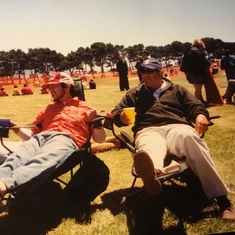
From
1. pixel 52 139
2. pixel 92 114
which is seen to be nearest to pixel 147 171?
pixel 52 139

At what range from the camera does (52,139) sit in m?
2.69

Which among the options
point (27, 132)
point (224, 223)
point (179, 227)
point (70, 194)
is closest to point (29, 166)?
point (70, 194)

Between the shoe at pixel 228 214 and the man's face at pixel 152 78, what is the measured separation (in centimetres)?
136

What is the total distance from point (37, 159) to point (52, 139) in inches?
16.9

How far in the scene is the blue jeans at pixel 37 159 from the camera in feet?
7.00

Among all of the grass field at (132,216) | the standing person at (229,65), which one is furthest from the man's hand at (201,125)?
the standing person at (229,65)

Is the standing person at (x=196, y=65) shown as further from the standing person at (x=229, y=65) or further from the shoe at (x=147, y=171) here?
the shoe at (x=147, y=171)

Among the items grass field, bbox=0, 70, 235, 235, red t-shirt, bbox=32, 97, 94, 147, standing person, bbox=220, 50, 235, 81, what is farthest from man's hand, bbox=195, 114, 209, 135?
standing person, bbox=220, 50, 235, 81

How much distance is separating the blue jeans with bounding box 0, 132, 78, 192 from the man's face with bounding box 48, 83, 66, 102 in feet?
1.63

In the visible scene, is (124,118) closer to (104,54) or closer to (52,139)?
(52,139)

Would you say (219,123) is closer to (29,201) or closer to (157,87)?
(157,87)

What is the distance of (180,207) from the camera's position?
2.62m

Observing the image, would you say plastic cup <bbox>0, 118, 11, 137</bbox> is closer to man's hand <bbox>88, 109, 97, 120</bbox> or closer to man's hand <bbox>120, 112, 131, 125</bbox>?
man's hand <bbox>88, 109, 97, 120</bbox>

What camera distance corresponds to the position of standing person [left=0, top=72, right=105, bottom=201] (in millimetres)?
2176
